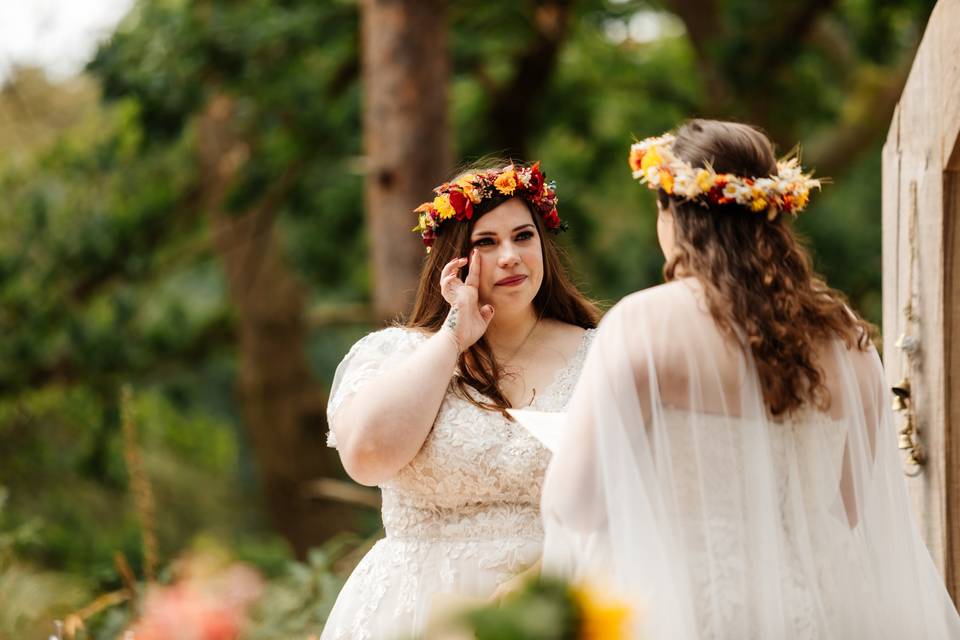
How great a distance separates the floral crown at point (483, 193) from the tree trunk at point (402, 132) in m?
3.07

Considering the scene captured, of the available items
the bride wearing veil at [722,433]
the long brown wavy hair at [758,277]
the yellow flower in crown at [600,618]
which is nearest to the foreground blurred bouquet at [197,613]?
the yellow flower in crown at [600,618]

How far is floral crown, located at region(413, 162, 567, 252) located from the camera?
3.18 m

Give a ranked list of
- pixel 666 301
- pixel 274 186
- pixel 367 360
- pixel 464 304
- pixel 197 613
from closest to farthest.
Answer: pixel 197 613 → pixel 666 301 → pixel 464 304 → pixel 367 360 → pixel 274 186

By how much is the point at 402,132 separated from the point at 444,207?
331 cm

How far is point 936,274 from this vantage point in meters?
3.16

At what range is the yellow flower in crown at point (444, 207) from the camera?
10.5ft

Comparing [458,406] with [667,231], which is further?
[458,406]

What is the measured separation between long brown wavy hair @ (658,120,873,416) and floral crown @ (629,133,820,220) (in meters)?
0.02

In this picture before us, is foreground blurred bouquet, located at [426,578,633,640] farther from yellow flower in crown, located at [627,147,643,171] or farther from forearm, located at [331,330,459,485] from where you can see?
forearm, located at [331,330,459,485]

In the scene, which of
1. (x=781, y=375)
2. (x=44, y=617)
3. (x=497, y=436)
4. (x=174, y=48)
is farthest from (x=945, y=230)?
(x=174, y=48)

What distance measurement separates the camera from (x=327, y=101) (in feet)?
28.4

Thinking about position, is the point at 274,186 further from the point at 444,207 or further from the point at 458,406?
the point at 458,406

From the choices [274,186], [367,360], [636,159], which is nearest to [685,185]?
[636,159]

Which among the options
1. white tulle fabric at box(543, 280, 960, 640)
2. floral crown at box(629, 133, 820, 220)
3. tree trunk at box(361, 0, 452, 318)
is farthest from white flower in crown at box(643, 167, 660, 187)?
tree trunk at box(361, 0, 452, 318)
